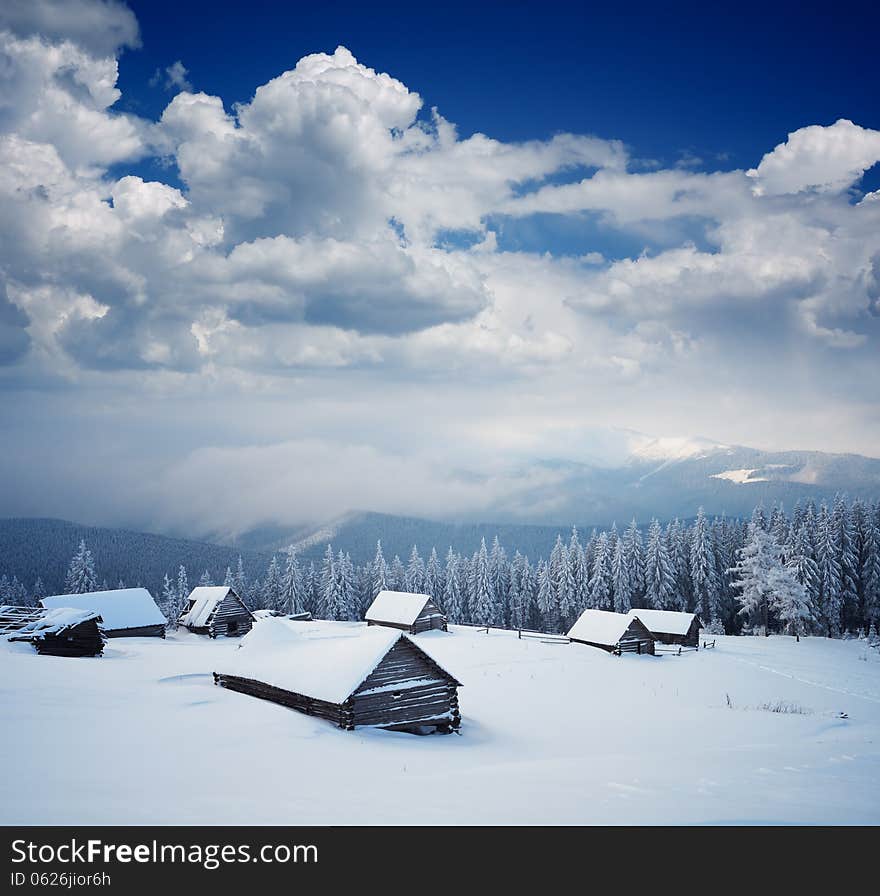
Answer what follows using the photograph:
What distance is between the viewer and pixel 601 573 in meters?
86.6

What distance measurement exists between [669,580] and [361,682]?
72636 millimetres

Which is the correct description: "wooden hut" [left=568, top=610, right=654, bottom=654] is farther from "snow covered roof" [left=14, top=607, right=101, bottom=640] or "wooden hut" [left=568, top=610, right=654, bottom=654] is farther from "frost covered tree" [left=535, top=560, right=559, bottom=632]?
"snow covered roof" [left=14, top=607, right=101, bottom=640]

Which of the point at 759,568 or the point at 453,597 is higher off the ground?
the point at 759,568

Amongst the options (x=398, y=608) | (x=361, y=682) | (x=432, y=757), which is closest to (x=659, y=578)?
(x=398, y=608)

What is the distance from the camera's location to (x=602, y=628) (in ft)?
183

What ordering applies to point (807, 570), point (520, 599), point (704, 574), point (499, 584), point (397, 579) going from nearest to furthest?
point (807, 570), point (704, 574), point (520, 599), point (499, 584), point (397, 579)

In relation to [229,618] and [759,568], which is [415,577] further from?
[759,568]

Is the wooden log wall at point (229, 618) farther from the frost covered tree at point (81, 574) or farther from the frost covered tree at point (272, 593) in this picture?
the frost covered tree at point (81, 574)

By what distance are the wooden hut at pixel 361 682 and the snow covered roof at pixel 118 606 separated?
31724 millimetres
